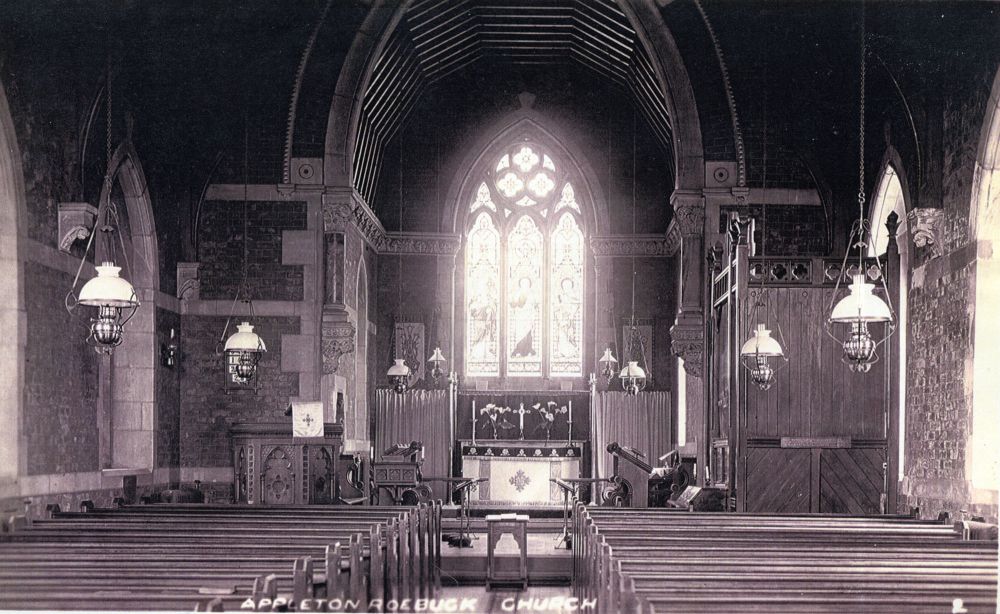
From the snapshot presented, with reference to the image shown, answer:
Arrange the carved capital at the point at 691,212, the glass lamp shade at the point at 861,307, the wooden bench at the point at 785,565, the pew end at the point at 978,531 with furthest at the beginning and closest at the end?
the carved capital at the point at 691,212 → the glass lamp shade at the point at 861,307 → the pew end at the point at 978,531 → the wooden bench at the point at 785,565

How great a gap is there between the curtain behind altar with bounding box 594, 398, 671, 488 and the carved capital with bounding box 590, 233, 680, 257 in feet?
8.33

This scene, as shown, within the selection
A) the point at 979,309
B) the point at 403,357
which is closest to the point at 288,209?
the point at 403,357

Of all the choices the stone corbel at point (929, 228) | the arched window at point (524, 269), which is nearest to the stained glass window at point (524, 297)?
the arched window at point (524, 269)

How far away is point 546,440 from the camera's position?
2181 centimetres

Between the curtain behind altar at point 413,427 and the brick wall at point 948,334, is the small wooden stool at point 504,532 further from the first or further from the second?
the curtain behind altar at point 413,427

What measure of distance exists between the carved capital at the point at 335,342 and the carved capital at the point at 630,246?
6874 millimetres

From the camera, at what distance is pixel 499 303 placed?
2286 cm

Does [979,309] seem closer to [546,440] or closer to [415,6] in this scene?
[415,6]

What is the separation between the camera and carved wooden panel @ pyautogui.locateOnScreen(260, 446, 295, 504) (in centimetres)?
1466

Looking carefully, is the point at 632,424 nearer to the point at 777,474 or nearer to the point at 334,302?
the point at 334,302

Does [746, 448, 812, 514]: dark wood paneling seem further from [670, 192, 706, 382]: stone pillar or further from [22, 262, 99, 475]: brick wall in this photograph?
[22, 262, 99, 475]: brick wall

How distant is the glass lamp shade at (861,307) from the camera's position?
9.70 m

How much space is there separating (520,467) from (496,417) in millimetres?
1042

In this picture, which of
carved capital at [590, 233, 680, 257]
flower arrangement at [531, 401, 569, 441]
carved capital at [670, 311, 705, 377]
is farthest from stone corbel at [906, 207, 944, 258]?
flower arrangement at [531, 401, 569, 441]
